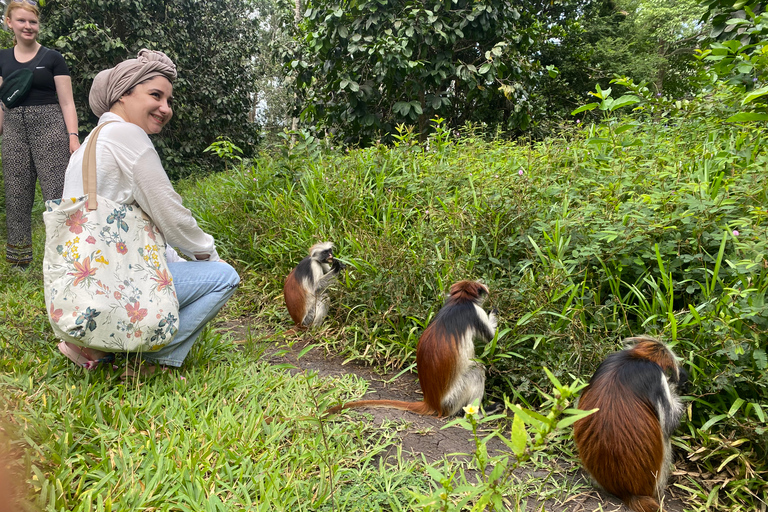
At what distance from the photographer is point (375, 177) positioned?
16.4 feet

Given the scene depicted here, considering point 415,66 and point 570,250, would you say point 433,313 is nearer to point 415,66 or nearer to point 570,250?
point 570,250

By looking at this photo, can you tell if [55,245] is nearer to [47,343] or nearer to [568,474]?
[47,343]

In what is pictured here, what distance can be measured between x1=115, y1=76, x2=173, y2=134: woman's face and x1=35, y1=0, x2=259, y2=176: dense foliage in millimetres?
9112

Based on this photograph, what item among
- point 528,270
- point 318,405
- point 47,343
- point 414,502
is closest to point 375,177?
point 528,270

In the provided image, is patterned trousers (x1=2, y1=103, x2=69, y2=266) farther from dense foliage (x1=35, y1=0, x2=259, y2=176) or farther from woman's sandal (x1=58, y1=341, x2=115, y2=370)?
dense foliage (x1=35, y1=0, x2=259, y2=176)

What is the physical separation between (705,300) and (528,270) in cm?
105

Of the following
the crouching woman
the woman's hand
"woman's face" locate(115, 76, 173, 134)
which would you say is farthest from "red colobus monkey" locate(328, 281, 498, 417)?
the woman's hand

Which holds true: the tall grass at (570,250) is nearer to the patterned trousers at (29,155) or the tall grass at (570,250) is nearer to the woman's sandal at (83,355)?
the woman's sandal at (83,355)

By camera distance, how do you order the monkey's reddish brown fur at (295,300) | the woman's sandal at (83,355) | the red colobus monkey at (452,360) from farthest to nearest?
the monkey's reddish brown fur at (295,300) → the red colobus monkey at (452,360) → the woman's sandal at (83,355)

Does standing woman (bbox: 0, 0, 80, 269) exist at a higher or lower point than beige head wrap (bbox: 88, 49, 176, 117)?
lower

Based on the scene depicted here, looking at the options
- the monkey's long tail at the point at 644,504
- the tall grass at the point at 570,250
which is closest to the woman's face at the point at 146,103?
the tall grass at the point at 570,250

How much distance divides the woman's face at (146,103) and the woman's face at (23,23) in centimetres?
241

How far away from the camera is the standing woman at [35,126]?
4.15m

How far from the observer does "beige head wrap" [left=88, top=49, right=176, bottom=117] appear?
99.0 inches
